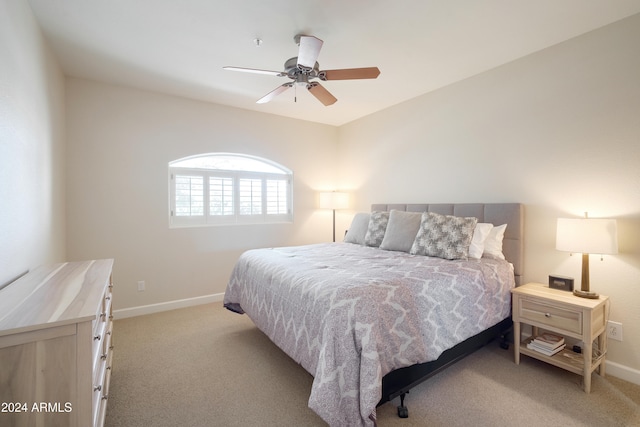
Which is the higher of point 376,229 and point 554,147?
point 554,147

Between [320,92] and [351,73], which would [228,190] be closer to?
[320,92]

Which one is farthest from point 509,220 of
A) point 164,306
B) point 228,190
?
point 164,306

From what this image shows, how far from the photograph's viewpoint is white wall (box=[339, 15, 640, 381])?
6.97 feet

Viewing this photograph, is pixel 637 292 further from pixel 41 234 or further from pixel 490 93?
pixel 41 234

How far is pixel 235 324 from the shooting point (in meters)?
3.12

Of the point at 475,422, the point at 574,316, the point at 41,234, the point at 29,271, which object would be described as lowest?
the point at 475,422

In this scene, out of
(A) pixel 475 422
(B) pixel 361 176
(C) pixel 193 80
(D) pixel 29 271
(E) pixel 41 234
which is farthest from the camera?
(B) pixel 361 176

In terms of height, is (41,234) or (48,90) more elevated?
(48,90)

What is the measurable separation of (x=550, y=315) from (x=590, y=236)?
0.65 m

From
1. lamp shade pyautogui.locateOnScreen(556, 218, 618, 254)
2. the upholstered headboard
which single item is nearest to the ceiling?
the upholstered headboard

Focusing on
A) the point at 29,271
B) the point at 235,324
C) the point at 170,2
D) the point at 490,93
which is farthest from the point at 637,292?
the point at 29,271

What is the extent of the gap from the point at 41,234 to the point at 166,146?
168 centimetres

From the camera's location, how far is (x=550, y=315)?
2152 mm

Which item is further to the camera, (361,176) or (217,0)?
(361,176)
